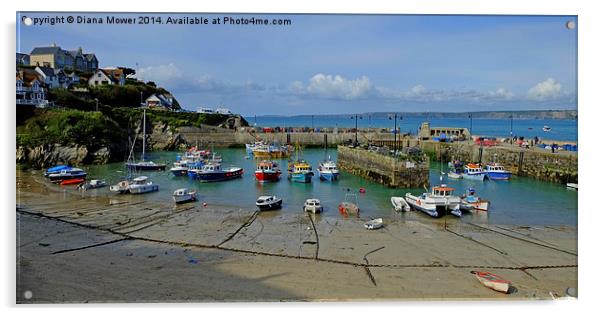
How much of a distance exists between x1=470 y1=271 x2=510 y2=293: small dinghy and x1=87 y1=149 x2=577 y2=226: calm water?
6.66m

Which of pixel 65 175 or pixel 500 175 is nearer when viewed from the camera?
pixel 65 175

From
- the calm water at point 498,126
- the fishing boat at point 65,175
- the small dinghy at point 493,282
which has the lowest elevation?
the small dinghy at point 493,282

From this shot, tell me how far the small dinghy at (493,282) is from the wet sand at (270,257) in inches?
5.4

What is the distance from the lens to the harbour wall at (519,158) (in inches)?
866

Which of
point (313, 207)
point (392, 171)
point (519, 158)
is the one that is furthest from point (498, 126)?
point (313, 207)

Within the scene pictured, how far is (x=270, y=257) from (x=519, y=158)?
21.3 metres

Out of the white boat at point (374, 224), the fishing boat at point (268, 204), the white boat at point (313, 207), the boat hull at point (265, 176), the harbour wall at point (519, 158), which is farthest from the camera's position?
the boat hull at point (265, 176)

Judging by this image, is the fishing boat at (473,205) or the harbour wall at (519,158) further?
A: the harbour wall at (519,158)

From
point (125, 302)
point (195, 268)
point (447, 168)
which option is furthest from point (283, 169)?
point (125, 302)

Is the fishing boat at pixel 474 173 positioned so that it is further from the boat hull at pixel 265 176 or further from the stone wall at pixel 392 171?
the boat hull at pixel 265 176

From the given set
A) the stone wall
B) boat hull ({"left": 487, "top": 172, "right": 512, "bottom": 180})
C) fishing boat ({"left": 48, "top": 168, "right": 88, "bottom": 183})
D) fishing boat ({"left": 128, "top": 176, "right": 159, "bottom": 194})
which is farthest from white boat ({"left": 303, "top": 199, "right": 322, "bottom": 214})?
boat hull ({"left": 487, "top": 172, "right": 512, "bottom": 180})

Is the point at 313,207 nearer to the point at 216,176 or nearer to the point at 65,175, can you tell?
the point at 216,176

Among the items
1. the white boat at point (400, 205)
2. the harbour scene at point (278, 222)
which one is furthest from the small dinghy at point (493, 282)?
the white boat at point (400, 205)

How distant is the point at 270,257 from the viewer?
9.03 m
